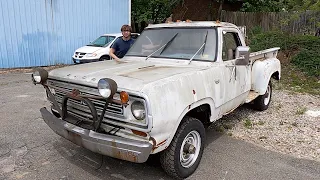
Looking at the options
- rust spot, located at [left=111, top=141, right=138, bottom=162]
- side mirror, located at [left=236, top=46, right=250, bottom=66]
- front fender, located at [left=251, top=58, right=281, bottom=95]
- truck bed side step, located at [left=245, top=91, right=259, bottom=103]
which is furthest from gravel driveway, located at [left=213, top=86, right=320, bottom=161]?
rust spot, located at [left=111, top=141, right=138, bottom=162]

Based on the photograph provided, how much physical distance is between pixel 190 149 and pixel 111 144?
112 cm

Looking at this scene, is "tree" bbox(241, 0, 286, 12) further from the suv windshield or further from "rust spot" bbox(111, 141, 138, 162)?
"rust spot" bbox(111, 141, 138, 162)

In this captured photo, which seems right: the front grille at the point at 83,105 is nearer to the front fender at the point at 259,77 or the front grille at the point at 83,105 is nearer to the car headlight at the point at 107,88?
the car headlight at the point at 107,88

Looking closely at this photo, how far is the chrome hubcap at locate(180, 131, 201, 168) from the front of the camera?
11.8 ft

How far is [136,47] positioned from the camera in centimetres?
506

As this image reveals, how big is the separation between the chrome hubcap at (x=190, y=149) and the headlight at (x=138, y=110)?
0.83m

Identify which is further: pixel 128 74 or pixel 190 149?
pixel 190 149

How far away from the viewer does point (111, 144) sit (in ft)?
9.71

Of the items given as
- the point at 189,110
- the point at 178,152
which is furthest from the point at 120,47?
the point at 178,152

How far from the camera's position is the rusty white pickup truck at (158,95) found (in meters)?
2.93

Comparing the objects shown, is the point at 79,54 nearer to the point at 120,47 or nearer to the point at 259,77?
the point at 120,47

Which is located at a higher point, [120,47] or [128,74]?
[120,47]

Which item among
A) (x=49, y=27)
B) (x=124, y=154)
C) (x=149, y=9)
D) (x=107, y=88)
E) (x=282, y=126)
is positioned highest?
(x=149, y=9)

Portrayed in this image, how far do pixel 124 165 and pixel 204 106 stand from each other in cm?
137
